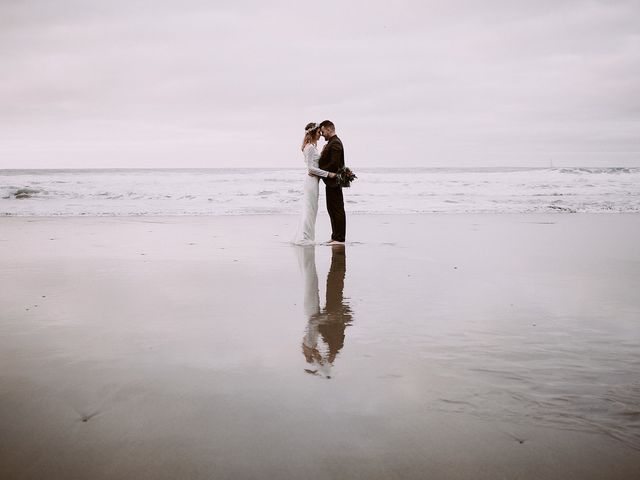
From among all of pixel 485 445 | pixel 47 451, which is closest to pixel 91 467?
pixel 47 451

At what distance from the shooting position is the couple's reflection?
327cm

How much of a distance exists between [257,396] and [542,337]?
79.3 inches

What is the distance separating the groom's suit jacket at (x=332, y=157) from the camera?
9.77 m

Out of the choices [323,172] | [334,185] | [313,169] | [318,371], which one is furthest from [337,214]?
[318,371]

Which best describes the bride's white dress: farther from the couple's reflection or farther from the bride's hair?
the couple's reflection

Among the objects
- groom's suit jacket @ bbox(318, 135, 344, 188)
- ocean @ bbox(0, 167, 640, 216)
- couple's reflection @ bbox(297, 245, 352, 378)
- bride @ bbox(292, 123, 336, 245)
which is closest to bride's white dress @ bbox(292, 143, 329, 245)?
bride @ bbox(292, 123, 336, 245)

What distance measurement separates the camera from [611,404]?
261cm

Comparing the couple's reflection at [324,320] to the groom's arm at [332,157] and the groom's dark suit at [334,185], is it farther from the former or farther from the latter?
the groom's arm at [332,157]

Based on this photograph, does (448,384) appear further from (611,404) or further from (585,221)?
(585,221)

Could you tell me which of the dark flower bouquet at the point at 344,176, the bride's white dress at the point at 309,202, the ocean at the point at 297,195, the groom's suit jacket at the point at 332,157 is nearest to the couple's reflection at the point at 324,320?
the bride's white dress at the point at 309,202

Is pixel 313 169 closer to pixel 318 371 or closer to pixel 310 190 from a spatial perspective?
pixel 310 190

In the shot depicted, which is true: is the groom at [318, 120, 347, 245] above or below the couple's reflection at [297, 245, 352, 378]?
above

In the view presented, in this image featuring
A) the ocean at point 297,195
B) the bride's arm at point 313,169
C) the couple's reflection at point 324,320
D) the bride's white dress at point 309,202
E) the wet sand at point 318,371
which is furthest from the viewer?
the ocean at point 297,195

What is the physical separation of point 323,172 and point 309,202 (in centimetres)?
57
